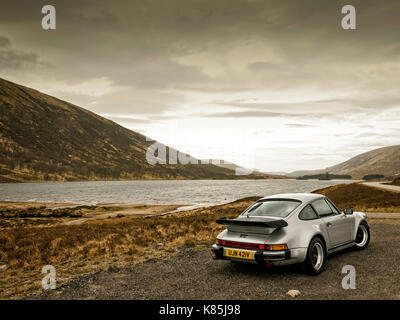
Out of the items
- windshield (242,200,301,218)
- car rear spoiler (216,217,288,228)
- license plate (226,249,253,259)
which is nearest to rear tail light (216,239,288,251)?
license plate (226,249,253,259)

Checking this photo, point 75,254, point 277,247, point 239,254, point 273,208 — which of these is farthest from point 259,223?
point 75,254

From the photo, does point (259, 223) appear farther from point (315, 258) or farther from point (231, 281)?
point (315, 258)

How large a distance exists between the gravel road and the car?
1.74 ft

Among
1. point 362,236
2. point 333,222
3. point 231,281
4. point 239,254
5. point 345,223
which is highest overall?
point 333,222

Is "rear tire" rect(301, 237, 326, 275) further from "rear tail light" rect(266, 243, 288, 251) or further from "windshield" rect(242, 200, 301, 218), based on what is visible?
"windshield" rect(242, 200, 301, 218)

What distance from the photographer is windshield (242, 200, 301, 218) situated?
8.33 m

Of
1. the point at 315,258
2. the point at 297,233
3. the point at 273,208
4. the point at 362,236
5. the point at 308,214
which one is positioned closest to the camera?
the point at 297,233

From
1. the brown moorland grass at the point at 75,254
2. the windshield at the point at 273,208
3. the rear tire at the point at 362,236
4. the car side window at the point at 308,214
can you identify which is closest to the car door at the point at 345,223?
the rear tire at the point at 362,236

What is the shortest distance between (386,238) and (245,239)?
840cm

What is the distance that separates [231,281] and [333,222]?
11.4ft

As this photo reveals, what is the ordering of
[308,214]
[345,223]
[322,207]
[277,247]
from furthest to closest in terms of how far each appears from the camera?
[345,223] → [322,207] → [308,214] → [277,247]

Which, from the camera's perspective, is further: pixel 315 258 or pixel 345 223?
pixel 345 223

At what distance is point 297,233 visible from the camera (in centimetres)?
752
